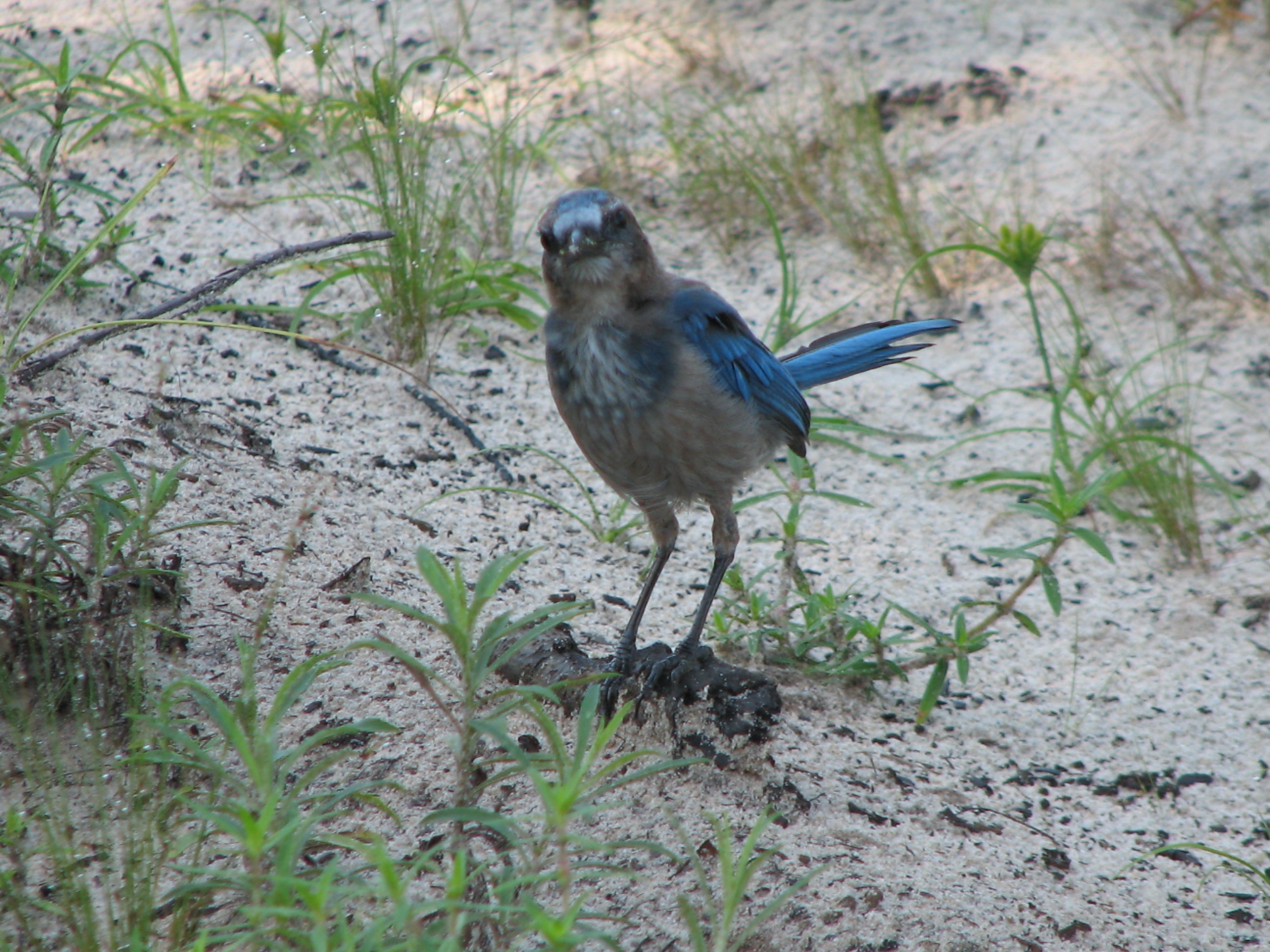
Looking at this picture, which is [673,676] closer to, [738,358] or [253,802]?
[738,358]

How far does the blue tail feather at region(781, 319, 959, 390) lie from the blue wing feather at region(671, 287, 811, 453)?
20 centimetres

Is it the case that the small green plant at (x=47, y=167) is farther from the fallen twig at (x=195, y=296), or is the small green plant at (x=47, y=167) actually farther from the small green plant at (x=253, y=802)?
the small green plant at (x=253, y=802)

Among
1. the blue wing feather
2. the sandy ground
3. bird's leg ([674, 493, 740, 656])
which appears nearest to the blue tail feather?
the blue wing feather

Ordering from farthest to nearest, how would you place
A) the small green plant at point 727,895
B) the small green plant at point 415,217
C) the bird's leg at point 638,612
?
the small green plant at point 415,217 → the bird's leg at point 638,612 → the small green plant at point 727,895

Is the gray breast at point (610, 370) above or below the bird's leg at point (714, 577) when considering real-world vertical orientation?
above

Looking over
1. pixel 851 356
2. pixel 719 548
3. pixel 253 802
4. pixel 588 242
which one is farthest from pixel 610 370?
pixel 253 802

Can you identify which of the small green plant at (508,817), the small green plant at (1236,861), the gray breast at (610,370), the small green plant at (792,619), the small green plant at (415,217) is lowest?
the small green plant at (1236,861)

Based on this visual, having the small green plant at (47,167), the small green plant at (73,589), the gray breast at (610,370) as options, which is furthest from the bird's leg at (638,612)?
the small green plant at (47,167)

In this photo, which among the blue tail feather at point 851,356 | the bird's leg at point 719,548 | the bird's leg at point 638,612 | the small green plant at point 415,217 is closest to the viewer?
the bird's leg at point 638,612

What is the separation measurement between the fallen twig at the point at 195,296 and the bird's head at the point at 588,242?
654 millimetres

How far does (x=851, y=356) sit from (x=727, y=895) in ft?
6.09

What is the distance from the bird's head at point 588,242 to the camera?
97.3 inches

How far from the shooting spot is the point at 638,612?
2709 mm

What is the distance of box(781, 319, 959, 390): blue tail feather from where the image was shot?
10.2 ft
